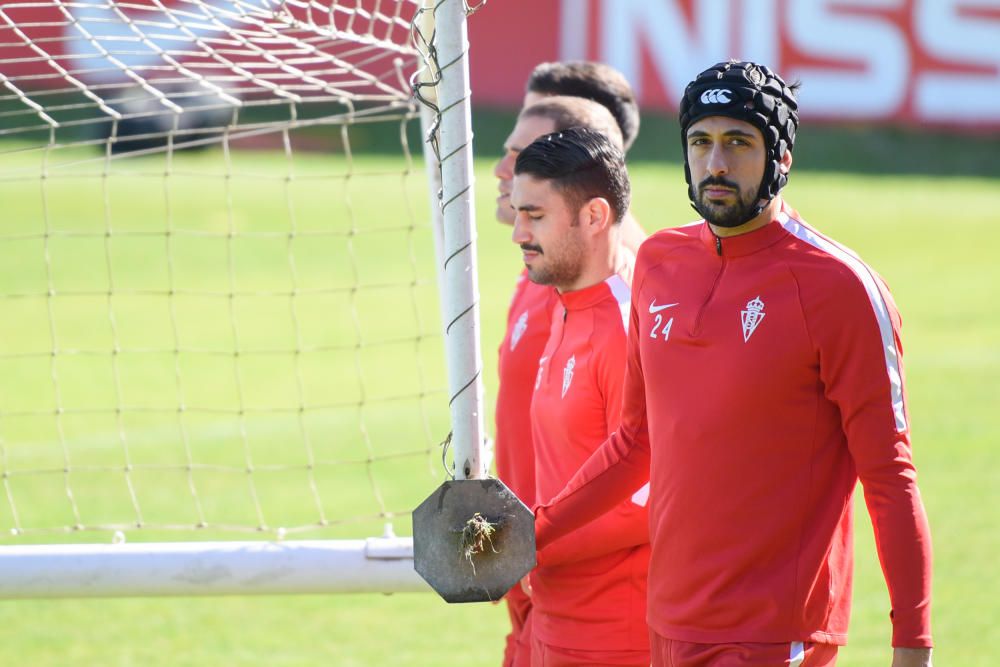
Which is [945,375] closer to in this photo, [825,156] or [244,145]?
[825,156]

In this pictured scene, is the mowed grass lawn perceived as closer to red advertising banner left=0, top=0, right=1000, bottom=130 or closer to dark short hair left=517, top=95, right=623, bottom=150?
dark short hair left=517, top=95, right=623, bottom=150

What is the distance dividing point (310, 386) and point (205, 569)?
7.46 meters

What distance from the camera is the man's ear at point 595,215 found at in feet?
11.2

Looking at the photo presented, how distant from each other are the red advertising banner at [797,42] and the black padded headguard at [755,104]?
1743cm

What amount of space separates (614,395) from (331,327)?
33.4 ft

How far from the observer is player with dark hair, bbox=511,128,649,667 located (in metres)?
3.32

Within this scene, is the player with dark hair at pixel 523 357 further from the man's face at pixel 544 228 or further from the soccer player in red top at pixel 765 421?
the soccer player in red top at pixel 765 421

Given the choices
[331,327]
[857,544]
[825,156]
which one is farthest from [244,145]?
[857,544]

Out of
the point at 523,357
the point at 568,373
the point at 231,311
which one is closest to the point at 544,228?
the point at 568,373

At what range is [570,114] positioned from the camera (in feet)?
13.0

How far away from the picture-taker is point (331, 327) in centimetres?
1330

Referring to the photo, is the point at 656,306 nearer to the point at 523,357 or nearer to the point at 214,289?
the point at 523,357

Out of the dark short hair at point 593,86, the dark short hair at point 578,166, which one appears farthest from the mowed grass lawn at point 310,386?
the dark short hair at point 578,166

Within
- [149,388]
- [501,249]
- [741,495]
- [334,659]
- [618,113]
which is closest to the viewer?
[741,495]
